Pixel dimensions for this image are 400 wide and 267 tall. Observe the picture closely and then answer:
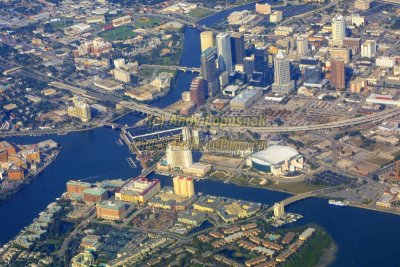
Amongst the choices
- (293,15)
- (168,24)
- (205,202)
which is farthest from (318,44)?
(205,202)

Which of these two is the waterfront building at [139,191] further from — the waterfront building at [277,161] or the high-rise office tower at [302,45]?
the high-rise office tower at [302,45]

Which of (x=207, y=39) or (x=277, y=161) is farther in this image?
(x=207, y=39)

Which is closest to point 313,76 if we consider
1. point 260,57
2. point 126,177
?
point 260,57

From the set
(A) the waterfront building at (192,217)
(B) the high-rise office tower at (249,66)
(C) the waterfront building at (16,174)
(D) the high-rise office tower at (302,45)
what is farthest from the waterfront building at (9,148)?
(D) the high-rise office tower at (302,45)

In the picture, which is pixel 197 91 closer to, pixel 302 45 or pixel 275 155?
pixel 302 45

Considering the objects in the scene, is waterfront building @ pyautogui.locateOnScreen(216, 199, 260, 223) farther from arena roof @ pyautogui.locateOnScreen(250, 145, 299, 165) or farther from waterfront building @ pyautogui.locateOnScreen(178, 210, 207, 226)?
arena roof @ pyautogui.locateOnScreen(250, 145, 299, 165)

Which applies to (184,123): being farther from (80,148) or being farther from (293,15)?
(293,15)

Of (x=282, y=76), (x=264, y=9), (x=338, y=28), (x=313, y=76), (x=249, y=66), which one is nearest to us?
(x=282, y=76)
